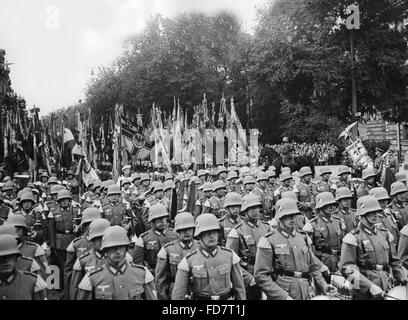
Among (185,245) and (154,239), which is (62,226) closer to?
(154,239)

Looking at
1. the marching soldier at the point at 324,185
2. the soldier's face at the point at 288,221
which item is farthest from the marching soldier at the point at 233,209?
the marching soldier at the point at 324,185

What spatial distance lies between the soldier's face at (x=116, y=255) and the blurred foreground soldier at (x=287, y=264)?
163 centimetres

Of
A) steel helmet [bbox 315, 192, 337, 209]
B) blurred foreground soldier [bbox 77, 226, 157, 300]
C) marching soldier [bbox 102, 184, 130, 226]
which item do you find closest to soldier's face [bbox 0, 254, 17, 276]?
blurred foreground soldier [bbox 77, 226, 157, 300]

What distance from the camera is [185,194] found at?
1519cm

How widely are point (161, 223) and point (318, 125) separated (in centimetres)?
3423

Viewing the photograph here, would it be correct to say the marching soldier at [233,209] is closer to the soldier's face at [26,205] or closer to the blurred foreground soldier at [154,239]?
the blurred foreground soldier at [154,239]

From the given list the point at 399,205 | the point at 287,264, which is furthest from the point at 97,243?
the point at 399,205

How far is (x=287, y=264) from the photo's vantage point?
5.73 metres

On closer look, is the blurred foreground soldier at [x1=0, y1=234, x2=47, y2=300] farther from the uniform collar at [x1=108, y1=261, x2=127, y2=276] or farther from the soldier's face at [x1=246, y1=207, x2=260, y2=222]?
the soldier's face at [x1=246, y1=207, x2=260, y2=222]

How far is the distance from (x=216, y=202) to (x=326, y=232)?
3550mm

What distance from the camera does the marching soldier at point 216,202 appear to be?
10.7 meters

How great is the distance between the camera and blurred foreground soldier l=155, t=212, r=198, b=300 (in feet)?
20.0

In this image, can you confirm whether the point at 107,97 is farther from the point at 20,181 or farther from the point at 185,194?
the point at 185,194
